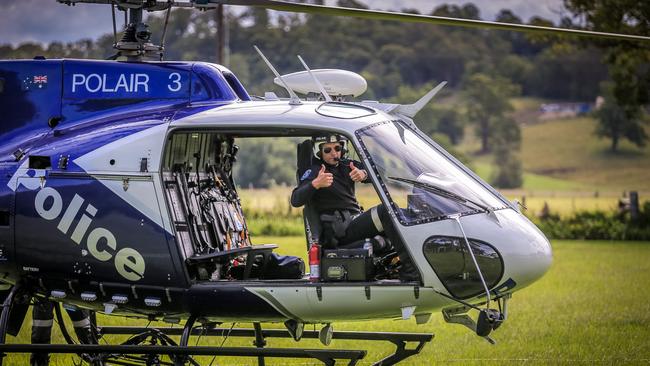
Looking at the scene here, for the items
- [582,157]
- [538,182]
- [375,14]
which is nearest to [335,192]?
[375,14]

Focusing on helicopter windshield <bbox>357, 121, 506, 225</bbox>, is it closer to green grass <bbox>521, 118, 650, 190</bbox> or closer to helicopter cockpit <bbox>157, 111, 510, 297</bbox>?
helicopter cockpit <bbox>157, 111, 510, 297</bbox>

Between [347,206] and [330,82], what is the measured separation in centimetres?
120

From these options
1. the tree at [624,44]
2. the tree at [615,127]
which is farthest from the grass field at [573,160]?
the tree at [624,44]

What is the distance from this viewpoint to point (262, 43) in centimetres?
6650

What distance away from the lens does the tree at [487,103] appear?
81.7 meters

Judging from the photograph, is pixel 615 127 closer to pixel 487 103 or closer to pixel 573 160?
pixel 573 160

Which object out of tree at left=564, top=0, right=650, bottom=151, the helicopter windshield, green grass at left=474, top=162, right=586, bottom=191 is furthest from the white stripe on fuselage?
green grass at left=474, top=162, right=586, bottom=191

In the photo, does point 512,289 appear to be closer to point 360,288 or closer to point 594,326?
point 360,288

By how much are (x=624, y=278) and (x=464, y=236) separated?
12.5 metres

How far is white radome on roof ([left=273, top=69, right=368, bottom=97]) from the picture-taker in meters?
9.70

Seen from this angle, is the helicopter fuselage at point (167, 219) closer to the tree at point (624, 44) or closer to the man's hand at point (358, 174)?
the man's hand at point (358, 174)

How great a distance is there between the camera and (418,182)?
28.1ft

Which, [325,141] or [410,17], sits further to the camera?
[325,141]

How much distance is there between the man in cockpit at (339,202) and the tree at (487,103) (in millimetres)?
72975
